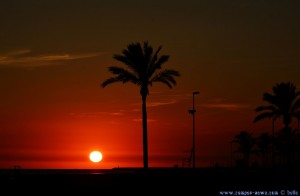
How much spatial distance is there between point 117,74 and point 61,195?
66.6ft

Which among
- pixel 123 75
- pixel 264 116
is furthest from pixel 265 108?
pixel 123 75

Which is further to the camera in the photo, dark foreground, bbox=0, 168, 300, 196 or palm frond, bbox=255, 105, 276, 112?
palm frond, bbox=255, 105, 276, 112

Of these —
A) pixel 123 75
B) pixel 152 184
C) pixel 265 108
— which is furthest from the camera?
pixel 265 108

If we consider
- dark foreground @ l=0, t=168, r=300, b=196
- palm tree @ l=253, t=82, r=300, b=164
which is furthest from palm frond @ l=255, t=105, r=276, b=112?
dark foreground @ l=0, t=168, r=300, b=196

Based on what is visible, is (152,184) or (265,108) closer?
(152,184)

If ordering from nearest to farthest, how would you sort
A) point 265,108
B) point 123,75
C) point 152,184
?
1. point 152,184
2. point 123,75
3. point 265,108

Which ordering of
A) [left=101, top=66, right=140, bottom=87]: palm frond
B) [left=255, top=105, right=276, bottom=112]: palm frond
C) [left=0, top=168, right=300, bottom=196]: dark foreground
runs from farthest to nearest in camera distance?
1. [left=255, top=105, right=276, bottom=112]: palm frond
2. [left=101, top=66, right=140, bottom=87]: palm frond
3. [left=0, top=168, right=300, bottom=196]: dark foreground

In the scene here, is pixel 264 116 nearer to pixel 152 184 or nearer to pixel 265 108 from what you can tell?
pixel 265 108

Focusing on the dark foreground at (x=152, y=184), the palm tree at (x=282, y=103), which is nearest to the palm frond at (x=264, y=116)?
the palm tree at (x=282, y=103)

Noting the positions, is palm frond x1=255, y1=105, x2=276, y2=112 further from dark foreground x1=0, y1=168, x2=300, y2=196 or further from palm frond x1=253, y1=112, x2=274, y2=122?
dark foreground x1=0, y1=168, x2=300, y2=196

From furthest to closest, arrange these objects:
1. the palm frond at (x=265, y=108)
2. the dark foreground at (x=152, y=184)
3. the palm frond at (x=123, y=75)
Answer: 1. the palm frond at (x=265, y=108)
2. the palm frond at (x=123, y=75)
3. the dark foreground at (x=152, y=184)

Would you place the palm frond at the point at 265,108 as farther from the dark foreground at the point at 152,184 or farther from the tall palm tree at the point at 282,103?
the dark foreground at the point at 152,184

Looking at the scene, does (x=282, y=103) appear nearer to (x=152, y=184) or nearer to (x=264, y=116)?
(x=264, y=116)

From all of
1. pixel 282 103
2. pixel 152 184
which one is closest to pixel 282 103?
pixel 282 103
